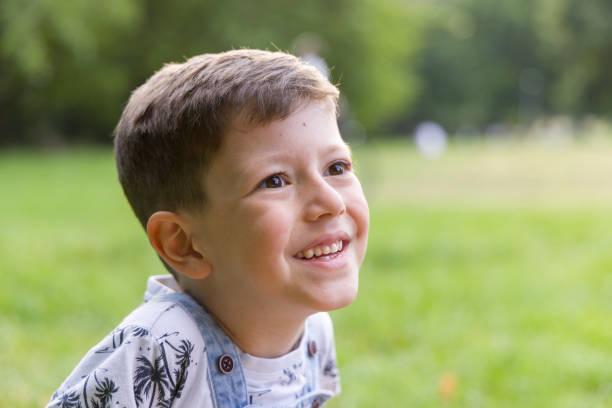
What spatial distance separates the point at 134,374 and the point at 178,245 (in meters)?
0.30

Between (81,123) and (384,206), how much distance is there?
20.3 metres

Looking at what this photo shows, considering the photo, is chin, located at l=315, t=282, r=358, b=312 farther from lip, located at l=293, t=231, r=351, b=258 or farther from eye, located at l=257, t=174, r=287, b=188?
eye, located at l=257, t=174, r=287, b=188

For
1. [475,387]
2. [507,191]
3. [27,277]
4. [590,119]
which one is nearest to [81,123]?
[507,191]

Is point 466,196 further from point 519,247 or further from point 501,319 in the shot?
point 501,319

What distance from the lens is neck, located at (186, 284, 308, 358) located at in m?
1.59

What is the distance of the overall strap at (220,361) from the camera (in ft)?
5.05

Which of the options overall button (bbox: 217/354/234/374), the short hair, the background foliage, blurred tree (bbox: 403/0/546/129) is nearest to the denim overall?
overall button (bbox: 217/354/234/374)

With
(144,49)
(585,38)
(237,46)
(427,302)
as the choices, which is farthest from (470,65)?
(427,302)

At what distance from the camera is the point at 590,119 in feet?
139

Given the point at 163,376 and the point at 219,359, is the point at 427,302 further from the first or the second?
the point at 163,376

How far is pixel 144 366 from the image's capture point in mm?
1440

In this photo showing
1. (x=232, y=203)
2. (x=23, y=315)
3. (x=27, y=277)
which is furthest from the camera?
(x=27, y=277)

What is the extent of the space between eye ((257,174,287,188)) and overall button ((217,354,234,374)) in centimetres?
38

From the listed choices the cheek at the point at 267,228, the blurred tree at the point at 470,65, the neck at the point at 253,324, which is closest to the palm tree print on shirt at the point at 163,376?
the neck at the point at 253,324
